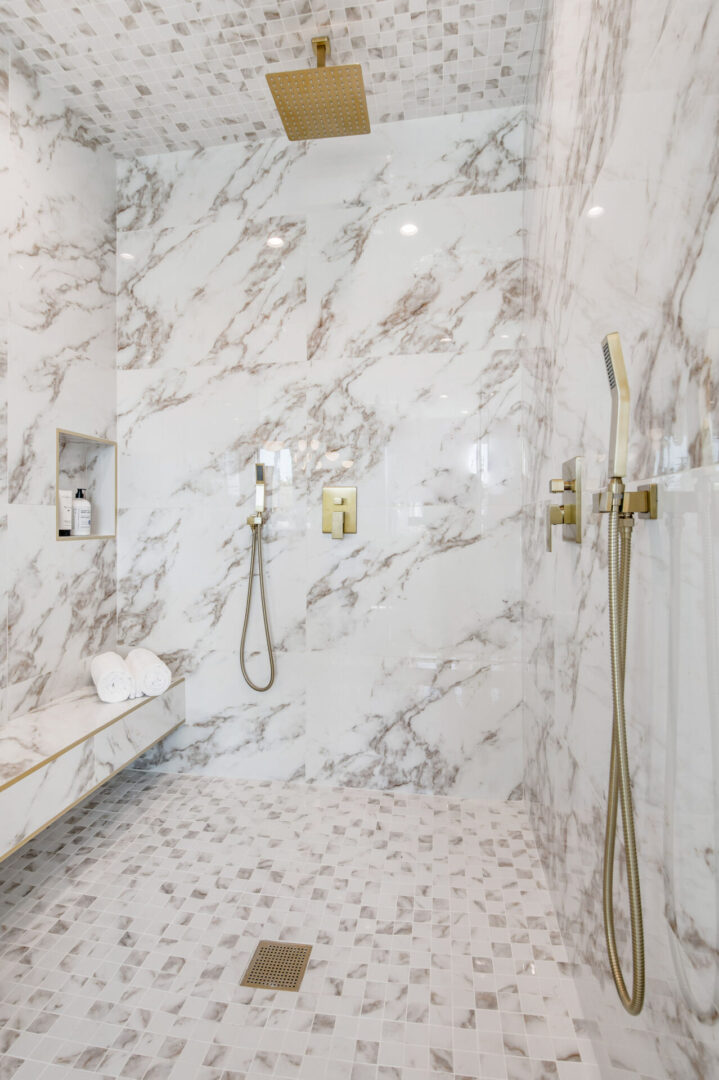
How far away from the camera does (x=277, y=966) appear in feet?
4.86

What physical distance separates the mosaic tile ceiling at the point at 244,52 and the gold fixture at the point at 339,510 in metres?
1.47

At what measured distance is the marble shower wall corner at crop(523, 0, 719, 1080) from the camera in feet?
2.28

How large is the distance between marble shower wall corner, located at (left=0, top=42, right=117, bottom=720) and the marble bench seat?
0.16 metres

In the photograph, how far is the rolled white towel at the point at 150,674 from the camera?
235 cm

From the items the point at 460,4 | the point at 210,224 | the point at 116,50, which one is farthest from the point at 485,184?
the point at 116,50

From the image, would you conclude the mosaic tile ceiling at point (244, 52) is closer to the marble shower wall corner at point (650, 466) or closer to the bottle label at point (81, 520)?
the marble shower wall corner at point (650, 466)

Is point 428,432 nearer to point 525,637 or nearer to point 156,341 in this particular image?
point 525,637

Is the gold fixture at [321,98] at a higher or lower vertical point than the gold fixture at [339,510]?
higher

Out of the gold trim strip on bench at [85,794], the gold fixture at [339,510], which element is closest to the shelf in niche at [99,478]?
the gold trim strip on bench at [85,794]

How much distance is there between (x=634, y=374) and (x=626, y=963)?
0.97m

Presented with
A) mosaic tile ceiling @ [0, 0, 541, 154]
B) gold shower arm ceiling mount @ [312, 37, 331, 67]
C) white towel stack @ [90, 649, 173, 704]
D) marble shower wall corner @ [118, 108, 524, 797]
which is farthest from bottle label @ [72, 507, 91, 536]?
gold shower arm ceiling mount @ [312, 37, 331, 67]

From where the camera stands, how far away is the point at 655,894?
844mm

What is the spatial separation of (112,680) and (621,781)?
194 cm

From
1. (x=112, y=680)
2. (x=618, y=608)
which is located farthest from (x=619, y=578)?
(x=112, y=680)
